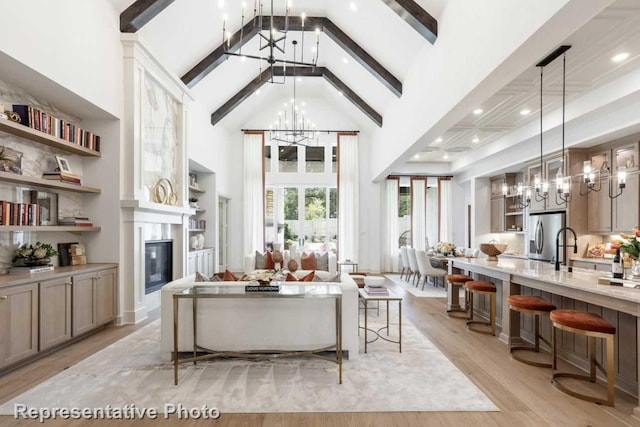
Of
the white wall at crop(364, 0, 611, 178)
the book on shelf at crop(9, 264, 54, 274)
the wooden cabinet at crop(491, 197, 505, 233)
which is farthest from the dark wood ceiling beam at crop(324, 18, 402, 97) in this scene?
the book on shelf at crop(9, 264, 54, 274)

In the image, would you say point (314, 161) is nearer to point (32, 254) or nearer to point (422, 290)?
point (422, 290)

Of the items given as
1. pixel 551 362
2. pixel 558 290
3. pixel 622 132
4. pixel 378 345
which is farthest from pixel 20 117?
pixel 622 132

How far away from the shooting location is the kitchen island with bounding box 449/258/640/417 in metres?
2.62

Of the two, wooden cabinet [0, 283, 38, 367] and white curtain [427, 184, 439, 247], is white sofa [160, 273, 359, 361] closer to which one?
Result: wooden cabinet [0, 283, 38, 367]

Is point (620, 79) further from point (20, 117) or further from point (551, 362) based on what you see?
point (20, 117)

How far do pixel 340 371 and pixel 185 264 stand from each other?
184 inches

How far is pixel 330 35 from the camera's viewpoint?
21.3 feet

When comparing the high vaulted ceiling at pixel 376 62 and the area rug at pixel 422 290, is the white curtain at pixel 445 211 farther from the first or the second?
the area rug at pixel 422 290

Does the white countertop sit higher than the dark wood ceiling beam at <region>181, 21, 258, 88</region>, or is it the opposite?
the dark wood ceiling beam at <region>181, 21, 258, 88</region>

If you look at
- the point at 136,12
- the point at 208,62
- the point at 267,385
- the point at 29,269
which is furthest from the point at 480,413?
the point at 208,62

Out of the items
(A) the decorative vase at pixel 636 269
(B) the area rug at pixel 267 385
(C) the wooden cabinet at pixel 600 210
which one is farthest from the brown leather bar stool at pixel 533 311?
(C) the wooden cabinet at pixel 600 210

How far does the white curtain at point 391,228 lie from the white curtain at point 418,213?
51cm

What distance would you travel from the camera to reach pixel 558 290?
318 cm

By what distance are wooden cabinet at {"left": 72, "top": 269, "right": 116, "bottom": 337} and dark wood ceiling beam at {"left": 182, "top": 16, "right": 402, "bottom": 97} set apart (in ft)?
13.0
